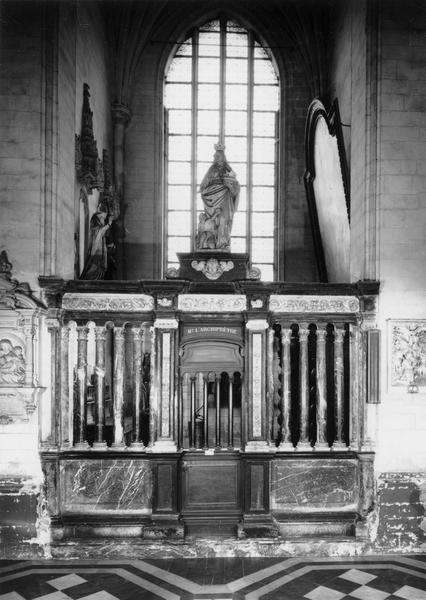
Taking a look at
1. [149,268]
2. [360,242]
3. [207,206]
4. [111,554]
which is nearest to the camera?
[111,554]

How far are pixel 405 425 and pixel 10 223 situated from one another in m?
5.03

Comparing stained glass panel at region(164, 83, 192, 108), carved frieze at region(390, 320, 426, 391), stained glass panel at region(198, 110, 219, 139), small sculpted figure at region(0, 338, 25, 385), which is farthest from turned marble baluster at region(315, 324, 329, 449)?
stained glass panel at region(164, 83, 192, 108)

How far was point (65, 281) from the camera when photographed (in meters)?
6.61

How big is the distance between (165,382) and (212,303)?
1.05m

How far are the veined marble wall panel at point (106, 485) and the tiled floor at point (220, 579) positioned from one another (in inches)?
22.8

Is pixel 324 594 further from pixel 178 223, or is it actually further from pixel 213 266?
pixel 178 223

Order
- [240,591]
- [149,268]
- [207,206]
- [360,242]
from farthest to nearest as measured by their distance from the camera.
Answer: [149,268] → [207,206] → [360,242] → [240,591]

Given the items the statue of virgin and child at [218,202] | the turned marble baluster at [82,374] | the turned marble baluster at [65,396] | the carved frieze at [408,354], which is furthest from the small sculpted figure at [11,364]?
the carved frieze at [408,354]

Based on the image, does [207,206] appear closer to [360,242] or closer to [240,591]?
[360,242]

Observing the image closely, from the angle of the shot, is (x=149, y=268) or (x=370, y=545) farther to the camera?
(x=149, y=268)

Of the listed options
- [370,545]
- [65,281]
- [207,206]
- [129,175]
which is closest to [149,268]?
[129,175]

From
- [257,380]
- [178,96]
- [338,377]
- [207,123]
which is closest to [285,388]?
[257,380]

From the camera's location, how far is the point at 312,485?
260 inches

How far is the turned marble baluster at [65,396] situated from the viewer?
6504 mm
